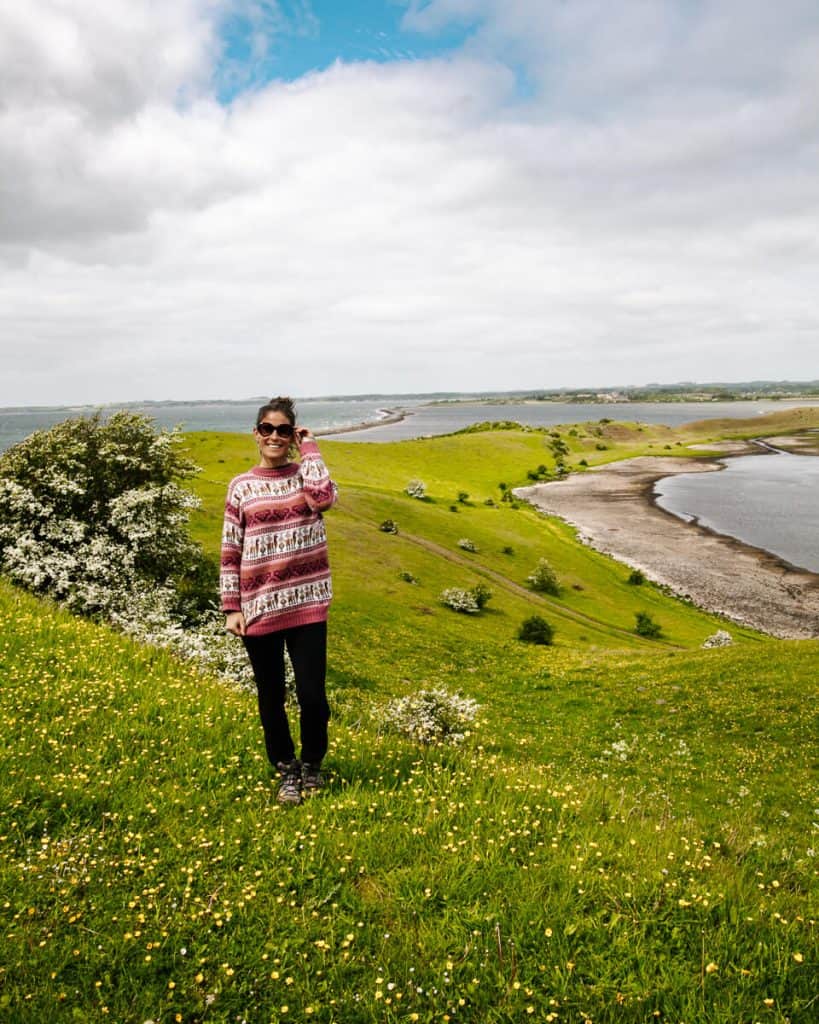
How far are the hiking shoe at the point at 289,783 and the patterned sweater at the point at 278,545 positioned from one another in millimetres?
1706

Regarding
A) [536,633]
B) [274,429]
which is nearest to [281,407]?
[274,429]

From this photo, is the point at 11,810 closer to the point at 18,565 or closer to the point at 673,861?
the point at 673,861

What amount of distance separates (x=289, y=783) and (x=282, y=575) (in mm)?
2401

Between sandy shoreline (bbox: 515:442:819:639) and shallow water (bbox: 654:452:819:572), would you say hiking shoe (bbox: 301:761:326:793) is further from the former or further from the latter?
shallow water (bbox: 654:452:819:572)

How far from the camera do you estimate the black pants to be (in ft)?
21.3

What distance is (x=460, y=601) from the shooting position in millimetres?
43688

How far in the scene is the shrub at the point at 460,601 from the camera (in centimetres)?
4351

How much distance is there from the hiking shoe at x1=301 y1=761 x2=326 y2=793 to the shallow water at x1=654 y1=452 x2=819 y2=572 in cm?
7801

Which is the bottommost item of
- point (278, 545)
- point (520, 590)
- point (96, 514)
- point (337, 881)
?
point (520, 590)

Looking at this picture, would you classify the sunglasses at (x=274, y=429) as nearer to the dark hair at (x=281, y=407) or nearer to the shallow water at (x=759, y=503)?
the dark hair at (x=281, y=407)

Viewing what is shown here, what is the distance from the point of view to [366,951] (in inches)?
176

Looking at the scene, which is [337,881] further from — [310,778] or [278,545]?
[278,545]

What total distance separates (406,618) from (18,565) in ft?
73.0

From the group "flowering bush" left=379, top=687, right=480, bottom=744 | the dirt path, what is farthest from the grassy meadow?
the dirt path
